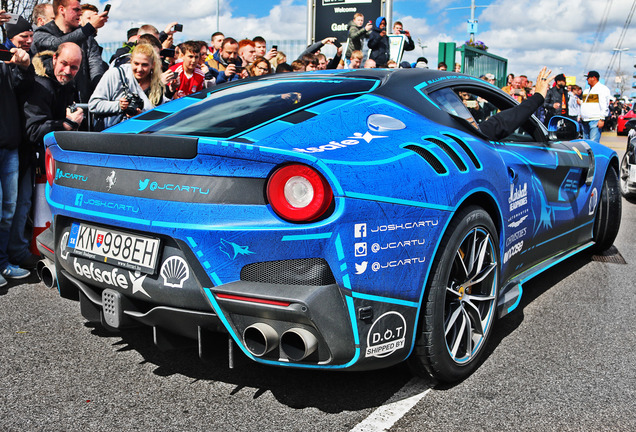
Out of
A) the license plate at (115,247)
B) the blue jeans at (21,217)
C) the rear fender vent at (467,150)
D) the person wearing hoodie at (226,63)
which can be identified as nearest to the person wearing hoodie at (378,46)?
the person wearing hoodie at (226,63)

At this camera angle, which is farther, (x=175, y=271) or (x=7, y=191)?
(x=7, y=191)

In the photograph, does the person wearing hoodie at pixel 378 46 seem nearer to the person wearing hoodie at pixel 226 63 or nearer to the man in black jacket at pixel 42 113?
the person wearing hoodie at pixel 226 63

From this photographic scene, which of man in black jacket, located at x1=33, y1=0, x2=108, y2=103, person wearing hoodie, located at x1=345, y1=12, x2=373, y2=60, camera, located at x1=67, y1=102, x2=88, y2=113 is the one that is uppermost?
person wearing hoodie, located at x1=345, y1=12, x2=373, y2=60

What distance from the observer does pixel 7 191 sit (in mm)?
4438

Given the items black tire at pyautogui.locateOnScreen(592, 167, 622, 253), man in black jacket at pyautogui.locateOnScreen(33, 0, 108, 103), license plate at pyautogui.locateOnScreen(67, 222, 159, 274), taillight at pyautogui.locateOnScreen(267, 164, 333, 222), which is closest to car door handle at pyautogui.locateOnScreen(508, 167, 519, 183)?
taillight at pyautogui.locateOnScreen(267, 164, 333, 222)

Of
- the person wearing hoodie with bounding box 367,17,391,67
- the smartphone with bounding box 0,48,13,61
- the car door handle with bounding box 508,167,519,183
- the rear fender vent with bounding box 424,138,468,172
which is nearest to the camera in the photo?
the rear fender vent with bounding box 424,138,468,172

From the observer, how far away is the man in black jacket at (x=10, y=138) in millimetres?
4320

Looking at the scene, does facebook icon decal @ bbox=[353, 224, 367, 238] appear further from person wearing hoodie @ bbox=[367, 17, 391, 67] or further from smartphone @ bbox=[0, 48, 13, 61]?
person wearing hoodie @ bbox=[367, 17, 391, 67]

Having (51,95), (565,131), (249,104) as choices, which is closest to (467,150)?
(249,104)

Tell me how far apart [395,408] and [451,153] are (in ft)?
3.63

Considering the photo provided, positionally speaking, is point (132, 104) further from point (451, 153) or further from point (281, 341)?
point (281, 341)

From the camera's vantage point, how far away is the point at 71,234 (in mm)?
2668

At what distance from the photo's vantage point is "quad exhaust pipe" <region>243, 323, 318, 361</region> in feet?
7.22

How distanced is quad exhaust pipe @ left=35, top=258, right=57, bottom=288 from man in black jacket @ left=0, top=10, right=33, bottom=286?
5.10 ft
